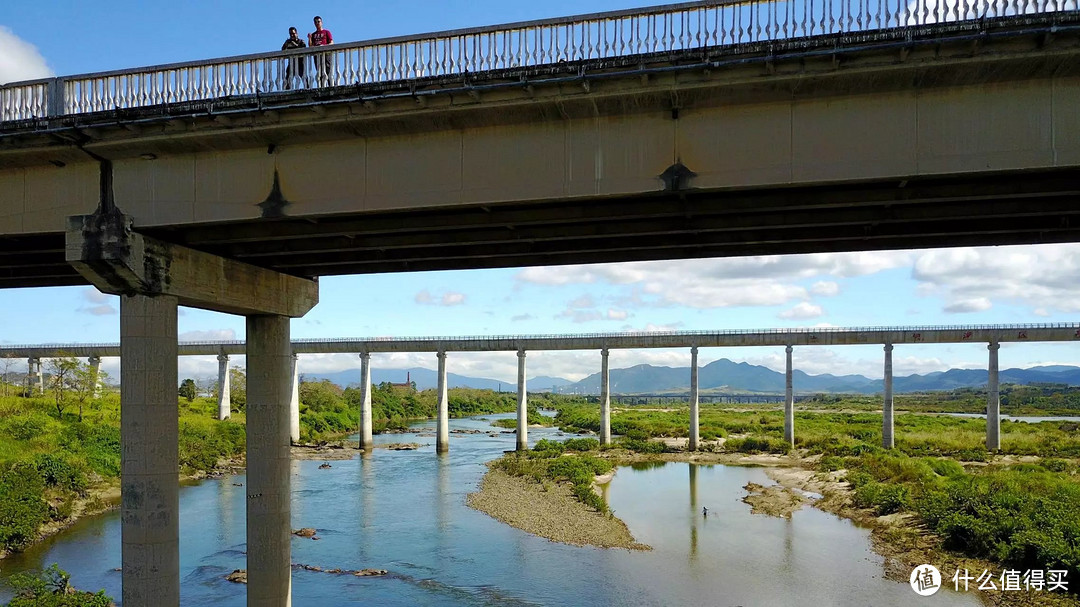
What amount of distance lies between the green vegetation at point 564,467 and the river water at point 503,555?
5.68 feet

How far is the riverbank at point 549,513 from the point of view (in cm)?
3130

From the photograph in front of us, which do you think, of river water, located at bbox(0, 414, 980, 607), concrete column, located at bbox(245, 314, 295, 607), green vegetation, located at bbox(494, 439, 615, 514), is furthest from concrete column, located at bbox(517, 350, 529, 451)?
concrete column, located at bbox(245, 314, 295, 607)

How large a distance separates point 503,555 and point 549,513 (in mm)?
7296

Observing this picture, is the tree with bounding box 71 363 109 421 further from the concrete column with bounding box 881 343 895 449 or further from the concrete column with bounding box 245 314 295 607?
the concrete column with bounding box 881 343 895 449

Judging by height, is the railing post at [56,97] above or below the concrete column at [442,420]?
above

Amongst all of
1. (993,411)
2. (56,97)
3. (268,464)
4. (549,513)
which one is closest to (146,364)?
(268,464)

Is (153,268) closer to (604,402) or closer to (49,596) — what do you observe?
(49,596)

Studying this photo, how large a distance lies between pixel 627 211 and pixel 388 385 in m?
129

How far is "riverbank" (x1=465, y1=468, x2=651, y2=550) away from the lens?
3130 cm

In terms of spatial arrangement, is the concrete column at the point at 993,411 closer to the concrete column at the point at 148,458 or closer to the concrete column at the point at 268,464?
the concrete column at the point at 268,464

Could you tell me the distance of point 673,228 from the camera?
14.9 meters

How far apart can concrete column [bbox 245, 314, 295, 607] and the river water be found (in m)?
5.65

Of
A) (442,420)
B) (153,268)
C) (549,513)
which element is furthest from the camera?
(442,420)

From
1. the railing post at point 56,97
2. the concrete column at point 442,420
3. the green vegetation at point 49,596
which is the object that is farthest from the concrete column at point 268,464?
the concrete column at point 442,420
